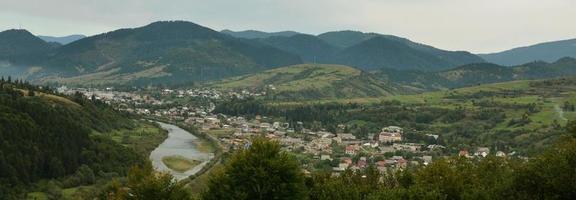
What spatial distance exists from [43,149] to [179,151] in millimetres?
33110

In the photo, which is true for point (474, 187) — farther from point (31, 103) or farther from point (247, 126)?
point (247, 126)

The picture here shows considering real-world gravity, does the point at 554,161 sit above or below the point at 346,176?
above

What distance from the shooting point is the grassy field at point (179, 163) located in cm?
9606

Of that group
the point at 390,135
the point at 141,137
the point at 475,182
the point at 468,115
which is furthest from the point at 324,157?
the point at 475,182

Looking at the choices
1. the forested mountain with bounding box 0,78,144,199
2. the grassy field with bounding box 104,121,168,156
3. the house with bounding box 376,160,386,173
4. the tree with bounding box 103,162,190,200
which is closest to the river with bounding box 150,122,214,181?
the grassy field with bounding box 104,121,168,156

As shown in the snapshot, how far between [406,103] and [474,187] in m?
154

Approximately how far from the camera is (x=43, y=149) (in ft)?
270

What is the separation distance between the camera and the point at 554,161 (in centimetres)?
3225

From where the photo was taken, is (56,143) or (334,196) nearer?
(334,196)

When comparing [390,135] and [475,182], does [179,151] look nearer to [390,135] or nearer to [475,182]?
[390,135]

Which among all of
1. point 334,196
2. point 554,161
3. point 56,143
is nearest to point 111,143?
point 56,143

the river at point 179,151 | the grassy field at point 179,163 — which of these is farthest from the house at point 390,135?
the grassy field at point 179,163

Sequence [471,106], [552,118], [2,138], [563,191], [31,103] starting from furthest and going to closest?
[471,106], [552,118], [31,103], [2,138], [563,191]

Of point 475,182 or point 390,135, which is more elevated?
point 475,182
